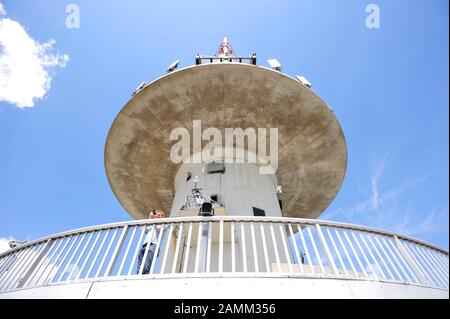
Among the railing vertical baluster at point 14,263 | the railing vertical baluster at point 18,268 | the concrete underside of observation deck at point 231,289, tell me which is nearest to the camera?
the concrete underside of observation deck at point 231,289

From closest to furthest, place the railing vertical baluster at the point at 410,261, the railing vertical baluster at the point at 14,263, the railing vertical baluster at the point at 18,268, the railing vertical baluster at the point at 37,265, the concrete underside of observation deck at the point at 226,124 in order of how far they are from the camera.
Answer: the railing vertical baluster at the point at 410,261, the railing vertical baluster at the point at 37,265, the railing vertical baluster at the point at 18,268, the railing vertical baluster at the point at 14,263, the concrete underside of observation deck at the point at 226,124

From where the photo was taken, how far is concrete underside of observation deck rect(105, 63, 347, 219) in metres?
9.54

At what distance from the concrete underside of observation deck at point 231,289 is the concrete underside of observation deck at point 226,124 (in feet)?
21.7

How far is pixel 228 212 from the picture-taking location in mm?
8477

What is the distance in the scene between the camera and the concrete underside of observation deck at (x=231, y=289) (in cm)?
405

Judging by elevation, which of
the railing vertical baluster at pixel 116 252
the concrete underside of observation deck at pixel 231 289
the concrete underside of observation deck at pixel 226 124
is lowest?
the concrete underside of observation deck at pixel 231 289

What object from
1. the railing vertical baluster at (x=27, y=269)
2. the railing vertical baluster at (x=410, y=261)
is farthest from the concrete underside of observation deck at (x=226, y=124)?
the railing vertical baluster at (x=410, y=261)

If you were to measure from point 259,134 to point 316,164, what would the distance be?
8.41ft

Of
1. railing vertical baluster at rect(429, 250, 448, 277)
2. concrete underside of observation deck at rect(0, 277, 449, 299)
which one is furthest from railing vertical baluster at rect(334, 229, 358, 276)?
railing vertical baluster at rect(429, 250, 448, 277)

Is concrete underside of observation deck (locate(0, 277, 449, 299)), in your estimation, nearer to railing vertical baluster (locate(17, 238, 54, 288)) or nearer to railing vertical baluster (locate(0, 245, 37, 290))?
railing vertical baluster (locate(17, 238, 54, 288))

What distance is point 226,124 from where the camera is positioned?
10.5 m

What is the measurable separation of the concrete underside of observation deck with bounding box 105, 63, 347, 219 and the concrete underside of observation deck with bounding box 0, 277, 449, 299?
6.61m

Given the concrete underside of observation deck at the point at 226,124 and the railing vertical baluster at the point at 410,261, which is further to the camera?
the concrete underside of observation deck at the point at 226,124

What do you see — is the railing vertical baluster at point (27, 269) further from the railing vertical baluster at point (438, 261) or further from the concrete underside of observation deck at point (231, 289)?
the railing vertical baluster at point (438, 261)
